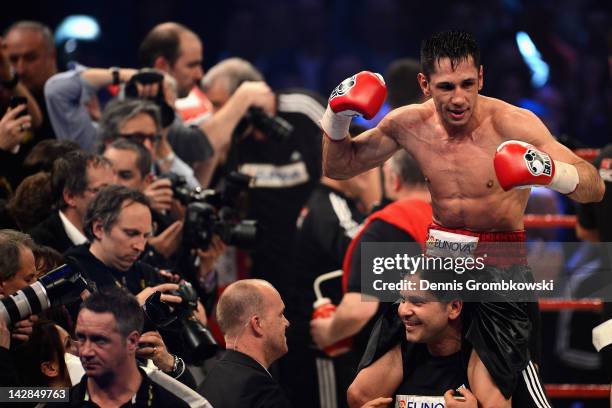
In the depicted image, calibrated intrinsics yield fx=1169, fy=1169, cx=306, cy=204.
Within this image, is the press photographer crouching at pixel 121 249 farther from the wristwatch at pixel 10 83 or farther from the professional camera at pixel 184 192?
the wristwatch at pixel 10 83

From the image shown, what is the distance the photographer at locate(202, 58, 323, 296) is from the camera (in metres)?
5.18

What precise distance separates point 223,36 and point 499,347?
444cm

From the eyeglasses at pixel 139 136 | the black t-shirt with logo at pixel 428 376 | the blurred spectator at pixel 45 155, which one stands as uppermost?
the eyeglasses at pixel 139 136

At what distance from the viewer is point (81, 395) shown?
2.91m

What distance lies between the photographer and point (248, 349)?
3.36 m

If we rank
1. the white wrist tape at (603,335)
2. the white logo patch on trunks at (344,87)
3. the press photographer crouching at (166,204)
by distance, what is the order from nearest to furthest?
the white logo patch on trunks at (344,87) → the white wrist tape at (603,335) → the press photographer crouching at (166,204)

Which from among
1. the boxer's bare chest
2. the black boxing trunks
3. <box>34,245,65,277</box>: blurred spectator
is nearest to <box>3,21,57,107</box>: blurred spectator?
<box>34,245,65,277</box>: blurred spectator

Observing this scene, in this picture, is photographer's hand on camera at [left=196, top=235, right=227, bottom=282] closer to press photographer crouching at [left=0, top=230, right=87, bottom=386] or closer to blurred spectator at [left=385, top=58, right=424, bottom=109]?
press photographer crouching at [left=0, top=230, right=87, bottom=386]

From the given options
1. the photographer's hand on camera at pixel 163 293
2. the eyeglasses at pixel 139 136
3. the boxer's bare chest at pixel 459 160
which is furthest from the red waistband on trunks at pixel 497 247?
the eyeglasses at pixel 139 136

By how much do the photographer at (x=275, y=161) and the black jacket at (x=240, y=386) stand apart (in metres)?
1.82

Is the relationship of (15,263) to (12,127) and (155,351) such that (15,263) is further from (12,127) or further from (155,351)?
(12,127)

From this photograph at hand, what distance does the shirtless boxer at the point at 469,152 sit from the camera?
325 centimetres

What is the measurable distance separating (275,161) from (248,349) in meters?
2.02

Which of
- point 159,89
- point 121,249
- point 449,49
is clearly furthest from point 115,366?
point 159,89
